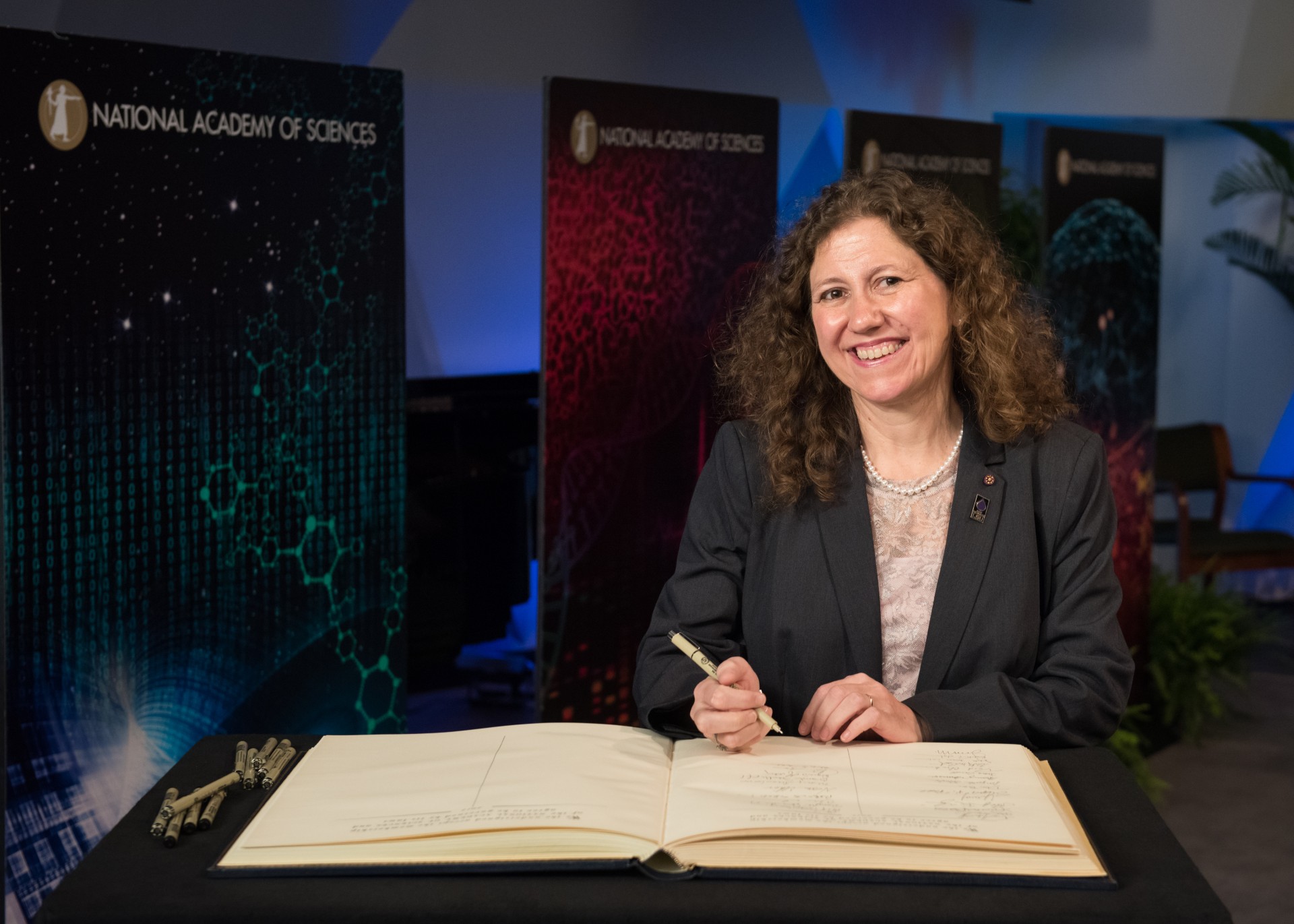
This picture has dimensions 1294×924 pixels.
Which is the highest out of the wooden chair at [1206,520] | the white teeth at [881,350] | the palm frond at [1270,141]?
the palm frond at [1270,141]

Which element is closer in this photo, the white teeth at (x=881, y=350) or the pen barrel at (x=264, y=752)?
the pen barrel at (x=264, y=752)

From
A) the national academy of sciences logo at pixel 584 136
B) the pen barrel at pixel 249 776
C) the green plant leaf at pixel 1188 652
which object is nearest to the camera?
the pen barrel at pixel 249 776

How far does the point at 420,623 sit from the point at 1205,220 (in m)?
5.01

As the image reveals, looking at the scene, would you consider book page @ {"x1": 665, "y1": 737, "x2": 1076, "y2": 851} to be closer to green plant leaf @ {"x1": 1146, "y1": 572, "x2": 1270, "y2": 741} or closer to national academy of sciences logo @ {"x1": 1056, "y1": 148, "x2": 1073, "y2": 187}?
national academy of sciences logo @ {"x1": 1056, "y1": 148, "x2": 1073, "y2": 187}

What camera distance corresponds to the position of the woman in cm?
181

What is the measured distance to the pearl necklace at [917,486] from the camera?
1.98m

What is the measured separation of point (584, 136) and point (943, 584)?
64.7 inches

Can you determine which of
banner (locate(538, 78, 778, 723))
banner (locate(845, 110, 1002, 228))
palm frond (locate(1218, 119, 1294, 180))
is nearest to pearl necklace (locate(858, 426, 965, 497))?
banner (locate(538, 78, 778, 723))

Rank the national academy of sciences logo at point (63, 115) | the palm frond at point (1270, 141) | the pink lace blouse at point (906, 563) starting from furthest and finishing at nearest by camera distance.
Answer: the palm frond at point (1270, 141)
the national academy of sciences logo at point (63, 115)
the pink lace blouse at point (906, 563)

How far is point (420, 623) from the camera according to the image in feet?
13.8

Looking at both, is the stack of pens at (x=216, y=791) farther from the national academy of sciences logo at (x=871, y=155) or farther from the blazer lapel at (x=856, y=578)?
the national academy of sciences logo at (x=871, y=155)

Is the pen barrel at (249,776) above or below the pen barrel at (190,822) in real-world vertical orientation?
above

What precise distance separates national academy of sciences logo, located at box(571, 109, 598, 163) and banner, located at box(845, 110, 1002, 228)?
2.92 ft

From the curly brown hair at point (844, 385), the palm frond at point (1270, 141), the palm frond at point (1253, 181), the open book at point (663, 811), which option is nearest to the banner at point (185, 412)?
the curly brown hair at point (844, 385)
